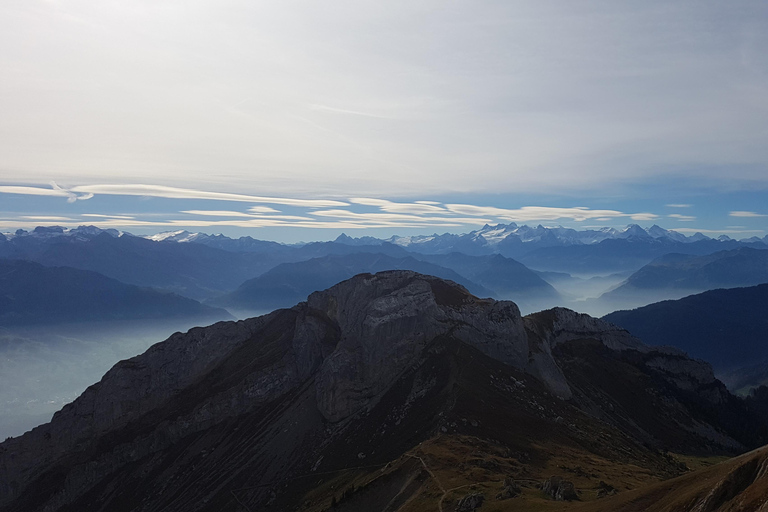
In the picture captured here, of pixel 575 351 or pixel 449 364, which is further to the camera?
pixel 575 351

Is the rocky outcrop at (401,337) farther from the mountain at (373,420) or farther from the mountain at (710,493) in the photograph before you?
the mountain at (710,493)

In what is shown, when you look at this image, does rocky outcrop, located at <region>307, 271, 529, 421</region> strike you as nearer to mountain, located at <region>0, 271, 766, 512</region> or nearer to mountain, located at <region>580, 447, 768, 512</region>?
mountain, located at <region>0, 271, 766, 512</region>

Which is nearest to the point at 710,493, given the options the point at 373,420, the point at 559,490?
the point at 559,490

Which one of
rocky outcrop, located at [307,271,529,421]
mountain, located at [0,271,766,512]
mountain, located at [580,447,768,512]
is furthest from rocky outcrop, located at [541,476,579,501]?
rocky outcrop, located at [307,271,529,421]

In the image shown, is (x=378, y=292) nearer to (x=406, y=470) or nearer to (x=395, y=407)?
(x=395, y=407)

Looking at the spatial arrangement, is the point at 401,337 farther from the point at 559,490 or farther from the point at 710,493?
the point at 710,493

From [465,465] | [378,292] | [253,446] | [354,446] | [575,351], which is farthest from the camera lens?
[575,351]

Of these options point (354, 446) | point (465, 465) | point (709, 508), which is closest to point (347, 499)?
point (465, 465)

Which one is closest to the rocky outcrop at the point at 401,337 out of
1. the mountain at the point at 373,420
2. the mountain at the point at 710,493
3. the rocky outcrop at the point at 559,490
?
the mountain at the point at 373,420
